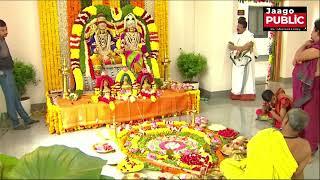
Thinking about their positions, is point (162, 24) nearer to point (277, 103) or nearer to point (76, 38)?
point (76, 38)

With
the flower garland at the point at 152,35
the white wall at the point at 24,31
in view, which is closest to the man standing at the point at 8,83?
the white wall at the point at 24,31

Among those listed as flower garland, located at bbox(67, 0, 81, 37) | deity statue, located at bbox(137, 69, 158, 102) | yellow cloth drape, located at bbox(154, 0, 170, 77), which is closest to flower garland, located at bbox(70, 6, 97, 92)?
flower garland, located at bbox(67, 0, 81, 37)

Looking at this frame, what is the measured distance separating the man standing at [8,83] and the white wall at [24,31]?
0.81m

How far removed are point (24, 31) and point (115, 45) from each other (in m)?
1.59

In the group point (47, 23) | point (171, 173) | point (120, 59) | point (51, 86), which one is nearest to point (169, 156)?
point (171, 173)

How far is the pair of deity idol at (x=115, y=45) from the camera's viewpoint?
230 inches

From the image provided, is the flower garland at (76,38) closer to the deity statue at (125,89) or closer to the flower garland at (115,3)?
the flower garland at (115,3)

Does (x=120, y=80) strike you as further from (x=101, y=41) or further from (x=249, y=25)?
(x=249, y=25)

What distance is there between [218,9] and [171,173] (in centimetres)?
391

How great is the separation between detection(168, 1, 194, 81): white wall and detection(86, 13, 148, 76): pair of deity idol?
3.46 feet

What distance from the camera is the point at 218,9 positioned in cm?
647

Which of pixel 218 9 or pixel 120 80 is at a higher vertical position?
pixel 218 9

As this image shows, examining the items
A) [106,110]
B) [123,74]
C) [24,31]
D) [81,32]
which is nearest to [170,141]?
[106,110]

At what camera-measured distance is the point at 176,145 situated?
436cm
